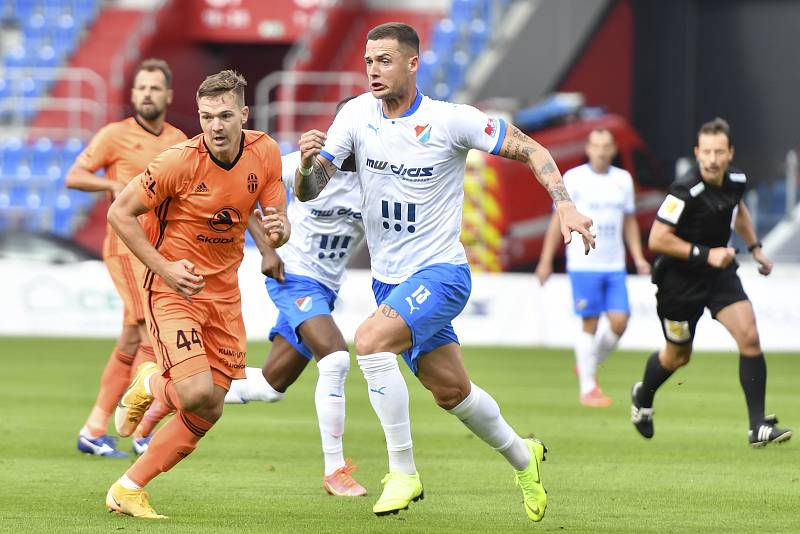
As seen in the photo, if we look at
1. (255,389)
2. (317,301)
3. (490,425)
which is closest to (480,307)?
(255,389)

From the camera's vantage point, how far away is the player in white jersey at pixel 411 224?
7016 millimetres

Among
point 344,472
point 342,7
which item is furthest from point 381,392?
point 342,7

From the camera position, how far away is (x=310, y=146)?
6.95 m

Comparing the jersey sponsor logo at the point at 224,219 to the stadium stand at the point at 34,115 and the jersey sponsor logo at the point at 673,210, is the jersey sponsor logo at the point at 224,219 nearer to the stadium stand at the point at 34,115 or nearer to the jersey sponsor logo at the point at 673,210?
the jersey sponsor logo at the point at 673,210

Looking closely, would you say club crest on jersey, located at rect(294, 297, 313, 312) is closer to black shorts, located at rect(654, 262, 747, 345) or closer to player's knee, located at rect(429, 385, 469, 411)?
player's knee, located at rect(429, 385, 469, 411)

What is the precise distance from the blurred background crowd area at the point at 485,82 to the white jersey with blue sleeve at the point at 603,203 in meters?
8.74

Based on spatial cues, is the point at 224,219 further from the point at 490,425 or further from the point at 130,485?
the point at 490,425

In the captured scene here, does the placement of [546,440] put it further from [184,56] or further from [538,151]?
[184,56]

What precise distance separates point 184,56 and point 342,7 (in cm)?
350

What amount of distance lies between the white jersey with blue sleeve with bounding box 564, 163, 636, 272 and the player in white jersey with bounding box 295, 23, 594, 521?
629 cm

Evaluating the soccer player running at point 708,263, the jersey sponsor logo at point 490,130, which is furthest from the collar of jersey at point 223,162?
the soccer player running at point 708,263

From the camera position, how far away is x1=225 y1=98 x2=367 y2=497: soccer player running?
327 inches

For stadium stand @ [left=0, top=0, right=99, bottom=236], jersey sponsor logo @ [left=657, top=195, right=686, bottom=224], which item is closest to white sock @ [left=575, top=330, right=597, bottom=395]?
jersey sponsor logo @ [left=657, top=195, right=686, bottom=224]

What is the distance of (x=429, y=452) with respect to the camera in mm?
9820
